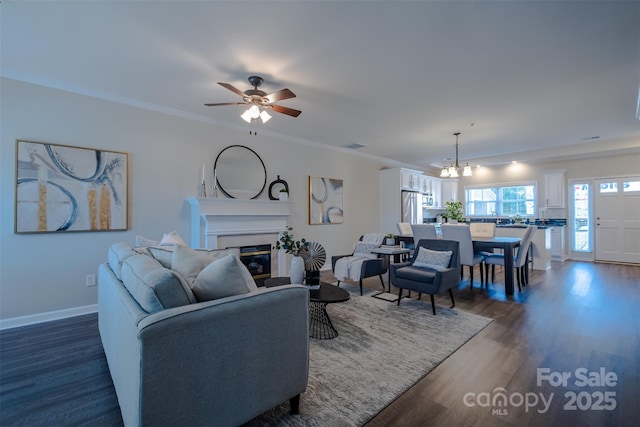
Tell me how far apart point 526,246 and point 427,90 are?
3.05 m

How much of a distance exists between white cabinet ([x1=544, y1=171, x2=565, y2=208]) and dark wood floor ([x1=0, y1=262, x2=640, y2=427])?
4356mm

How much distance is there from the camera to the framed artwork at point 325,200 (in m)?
5.61

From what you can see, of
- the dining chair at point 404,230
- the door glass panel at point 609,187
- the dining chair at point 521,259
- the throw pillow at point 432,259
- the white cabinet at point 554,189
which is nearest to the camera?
the throw pillow at point 432,259

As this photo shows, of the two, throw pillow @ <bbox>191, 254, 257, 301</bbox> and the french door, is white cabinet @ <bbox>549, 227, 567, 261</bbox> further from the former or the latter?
throw pillow @ <bbox>191, 254, 257, 301</bbox>

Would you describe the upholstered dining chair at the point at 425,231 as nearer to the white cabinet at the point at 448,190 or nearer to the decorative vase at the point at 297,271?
the decorative vase at the point at 297,271

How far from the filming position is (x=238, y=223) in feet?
14.1

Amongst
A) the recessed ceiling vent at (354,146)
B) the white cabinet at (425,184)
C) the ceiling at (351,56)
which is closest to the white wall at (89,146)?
the ceiling at (351,56)

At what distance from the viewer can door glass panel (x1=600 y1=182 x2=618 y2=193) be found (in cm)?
644

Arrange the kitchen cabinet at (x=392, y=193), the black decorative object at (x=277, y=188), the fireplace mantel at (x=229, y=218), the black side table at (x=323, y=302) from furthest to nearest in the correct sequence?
the kitchen cabinet at (x=392, y=193)
the black decorative object at (x=277, y=188)
the fireplace mantel at (x=229, y=218)
the black side table at (x=323, y=302)

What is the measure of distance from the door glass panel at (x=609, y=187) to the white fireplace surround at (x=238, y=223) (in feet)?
24.4

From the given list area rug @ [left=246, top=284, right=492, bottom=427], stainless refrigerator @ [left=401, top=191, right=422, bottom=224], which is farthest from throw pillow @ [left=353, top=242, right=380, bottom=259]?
stainless refrigerator @ [left=401, top=191, right=422, bottom=224]

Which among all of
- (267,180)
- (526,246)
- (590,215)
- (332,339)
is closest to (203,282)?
(332,339)

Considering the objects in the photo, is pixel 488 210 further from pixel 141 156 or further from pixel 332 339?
pixel 141 156

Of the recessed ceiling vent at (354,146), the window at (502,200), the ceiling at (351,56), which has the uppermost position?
the ceiling at (351,56)
